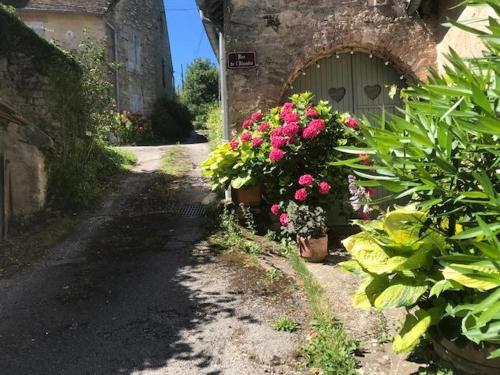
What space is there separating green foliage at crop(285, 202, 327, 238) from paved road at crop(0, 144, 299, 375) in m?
0.96

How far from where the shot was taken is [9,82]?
751 centimetres

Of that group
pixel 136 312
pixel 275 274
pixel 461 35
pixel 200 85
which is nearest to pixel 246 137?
pixel 275 274

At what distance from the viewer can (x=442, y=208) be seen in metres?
2.54

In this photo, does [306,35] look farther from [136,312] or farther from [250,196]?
[136,312]

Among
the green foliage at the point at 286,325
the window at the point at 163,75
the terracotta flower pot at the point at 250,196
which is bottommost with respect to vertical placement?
the green foliage at the point at 286,325

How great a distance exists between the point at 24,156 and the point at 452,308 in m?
6.44

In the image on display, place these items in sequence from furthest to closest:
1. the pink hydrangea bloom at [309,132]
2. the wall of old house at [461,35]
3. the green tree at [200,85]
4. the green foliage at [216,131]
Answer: the green tree at [200,85], the green foliage at [216,131], the pink hydrangea bloom at [309,132], the wall of old house at [461,35]

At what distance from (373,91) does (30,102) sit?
516 cm

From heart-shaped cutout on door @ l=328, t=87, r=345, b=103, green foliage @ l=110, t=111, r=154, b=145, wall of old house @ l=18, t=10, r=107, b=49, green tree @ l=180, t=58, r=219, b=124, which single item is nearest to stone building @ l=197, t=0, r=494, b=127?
heart-shaped cutout on door @ l=328, t=87, r=345, b=103

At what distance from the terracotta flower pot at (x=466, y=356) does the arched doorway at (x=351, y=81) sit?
192 inches

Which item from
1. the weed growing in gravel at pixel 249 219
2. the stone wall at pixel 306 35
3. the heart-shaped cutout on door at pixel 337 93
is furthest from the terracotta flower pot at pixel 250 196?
the heart-shaped cutout on door at pixel 337 93

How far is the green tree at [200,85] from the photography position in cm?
2825

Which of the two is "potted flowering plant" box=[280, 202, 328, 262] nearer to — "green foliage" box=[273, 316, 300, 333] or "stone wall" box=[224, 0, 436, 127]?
"green foliage" box=[273, 316, 300, 333]

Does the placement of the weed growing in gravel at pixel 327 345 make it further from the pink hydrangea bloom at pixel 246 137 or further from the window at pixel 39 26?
the window at pixel 39 26
